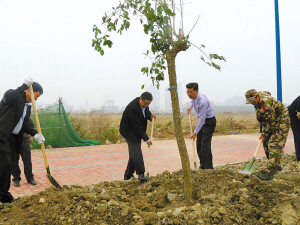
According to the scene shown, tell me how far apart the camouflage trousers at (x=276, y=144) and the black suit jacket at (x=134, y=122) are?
2.34 meters

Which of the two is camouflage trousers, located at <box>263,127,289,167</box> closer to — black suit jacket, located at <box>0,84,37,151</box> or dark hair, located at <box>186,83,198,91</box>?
dark hair, located at <box>186,83,198,91</box>

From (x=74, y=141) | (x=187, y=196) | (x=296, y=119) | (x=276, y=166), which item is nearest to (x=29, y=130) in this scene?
(x=187, y=196)

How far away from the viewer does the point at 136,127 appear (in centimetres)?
524

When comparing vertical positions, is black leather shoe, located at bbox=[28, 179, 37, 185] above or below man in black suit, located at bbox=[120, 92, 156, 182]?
below

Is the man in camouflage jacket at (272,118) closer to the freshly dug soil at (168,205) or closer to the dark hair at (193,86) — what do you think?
the freshly dug soil at (168,205)

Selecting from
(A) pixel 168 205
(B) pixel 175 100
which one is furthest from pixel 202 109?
(A) pixel 168 205

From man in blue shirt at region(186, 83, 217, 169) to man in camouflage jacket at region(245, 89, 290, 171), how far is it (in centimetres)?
96

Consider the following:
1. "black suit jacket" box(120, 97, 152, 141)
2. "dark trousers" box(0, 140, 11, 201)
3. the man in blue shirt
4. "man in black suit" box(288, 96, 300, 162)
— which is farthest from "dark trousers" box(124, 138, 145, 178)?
"man in black suit" box(288, 96, 300, 162)

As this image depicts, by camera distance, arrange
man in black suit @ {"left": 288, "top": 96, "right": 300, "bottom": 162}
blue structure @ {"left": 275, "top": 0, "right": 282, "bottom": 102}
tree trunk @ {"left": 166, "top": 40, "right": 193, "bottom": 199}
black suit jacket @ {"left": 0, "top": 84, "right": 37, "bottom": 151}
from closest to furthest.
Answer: tree trunk @ {"left": 166, "top": 40, "right": 193, "bottom": 199}, black suit jacket @ {"left": 0, "top": 84, "right": 37, "bottom": 151}, man in black suit @ {"left": 288, "top": 96, "right": 300, "bottom": 162}, blue structure @ {"left": 275, "top": 0, "right": 282, "bottom": 102}

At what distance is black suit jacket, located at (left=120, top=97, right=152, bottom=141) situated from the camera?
525cm

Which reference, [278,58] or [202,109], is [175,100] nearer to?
[202,109]

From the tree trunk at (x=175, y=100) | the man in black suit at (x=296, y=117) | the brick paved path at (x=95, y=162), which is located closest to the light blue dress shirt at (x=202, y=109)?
the brick paved path at (x=95, y=162)

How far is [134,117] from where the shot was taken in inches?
207

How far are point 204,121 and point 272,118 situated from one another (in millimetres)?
1265
